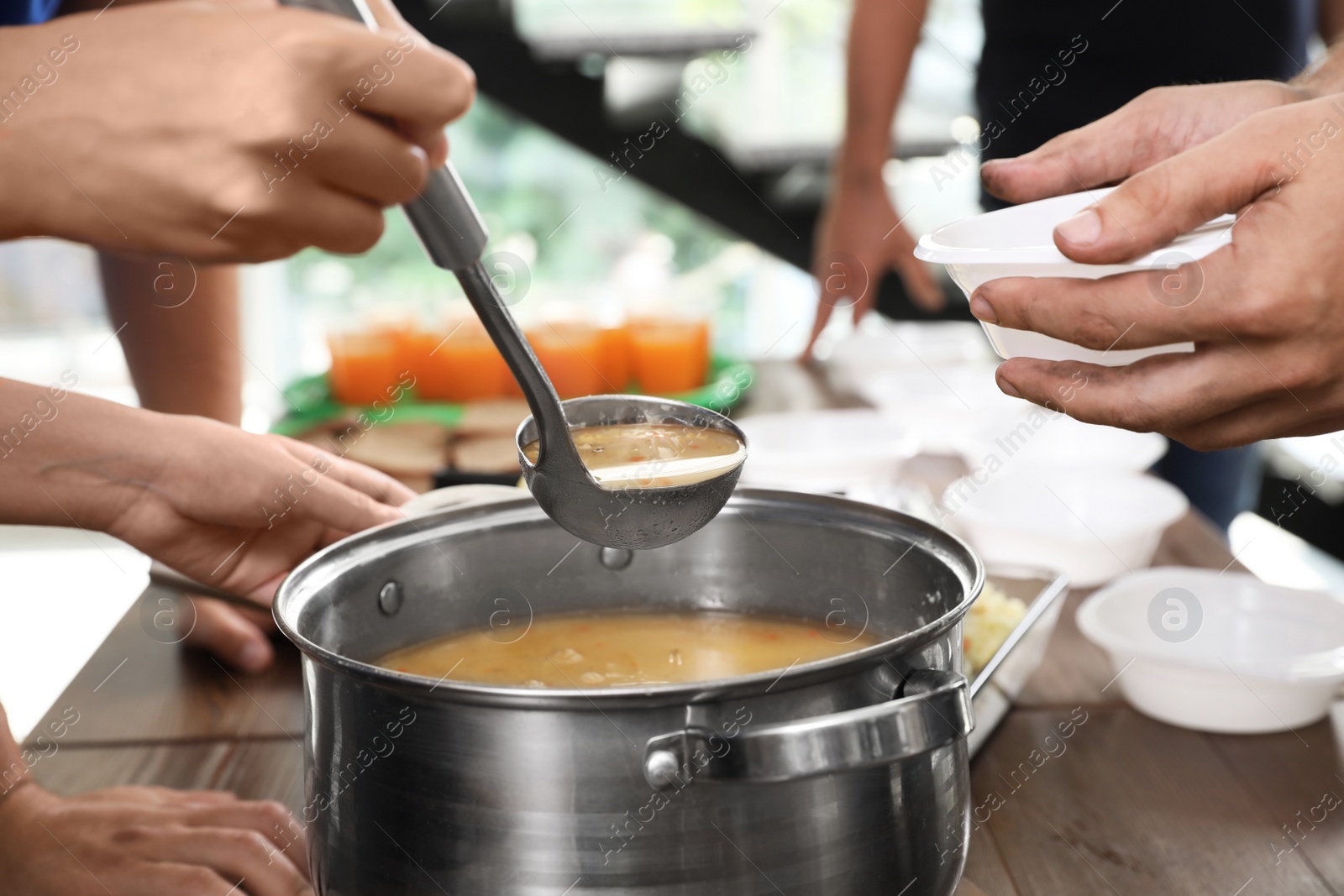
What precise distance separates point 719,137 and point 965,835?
3.96 metres

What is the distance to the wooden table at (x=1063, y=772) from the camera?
103 cm

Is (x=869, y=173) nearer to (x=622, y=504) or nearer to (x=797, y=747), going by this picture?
(x=622, y=504)

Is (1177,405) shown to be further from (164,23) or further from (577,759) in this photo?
(164,23)

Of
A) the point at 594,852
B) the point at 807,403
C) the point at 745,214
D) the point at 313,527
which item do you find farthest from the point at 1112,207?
the point at 745,214

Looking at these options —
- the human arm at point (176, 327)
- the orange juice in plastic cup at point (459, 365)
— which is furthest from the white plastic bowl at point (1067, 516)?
the human arm at point (176, 327)

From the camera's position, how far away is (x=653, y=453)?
3.81ft

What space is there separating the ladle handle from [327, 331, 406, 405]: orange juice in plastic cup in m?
1.78

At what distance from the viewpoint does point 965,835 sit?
34.4 inches

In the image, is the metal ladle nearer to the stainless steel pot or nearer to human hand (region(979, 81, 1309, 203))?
the stainless steel pot

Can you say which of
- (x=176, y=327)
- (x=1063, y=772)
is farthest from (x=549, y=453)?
(x=176, y=327)

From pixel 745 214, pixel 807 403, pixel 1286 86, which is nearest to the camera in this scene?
pixel 1286 86

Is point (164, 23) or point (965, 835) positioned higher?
point (164, 23)

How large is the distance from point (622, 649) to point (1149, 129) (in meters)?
0.85

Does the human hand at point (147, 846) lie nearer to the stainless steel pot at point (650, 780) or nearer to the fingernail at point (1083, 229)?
the stainless steel pot at point (650, 780)
